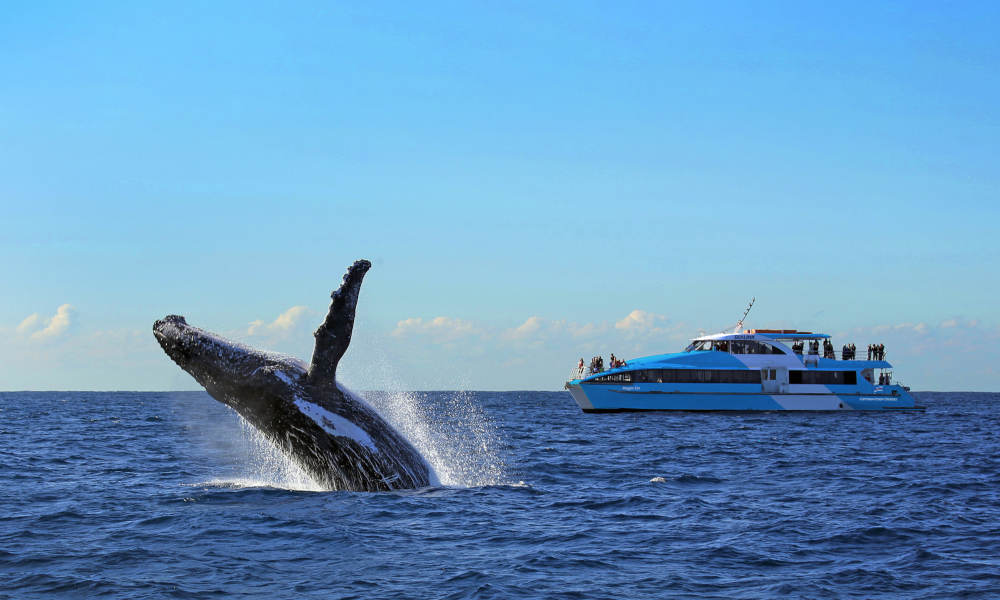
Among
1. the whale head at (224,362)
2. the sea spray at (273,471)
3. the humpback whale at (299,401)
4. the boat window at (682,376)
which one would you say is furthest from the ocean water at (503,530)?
the boat window at (682,376)

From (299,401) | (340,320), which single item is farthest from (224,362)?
(340,320)

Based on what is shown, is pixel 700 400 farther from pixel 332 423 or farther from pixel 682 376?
pixel 332 423

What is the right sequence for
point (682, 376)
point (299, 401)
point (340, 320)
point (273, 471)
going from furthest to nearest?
point (682, 376) < point (273, 471) < point (299, 401) < point (340, 320)

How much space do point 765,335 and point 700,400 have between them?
5.80m

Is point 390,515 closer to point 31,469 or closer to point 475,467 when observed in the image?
point 475,467

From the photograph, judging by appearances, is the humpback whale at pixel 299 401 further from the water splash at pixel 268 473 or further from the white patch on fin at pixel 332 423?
the water splash at pixel 268 473

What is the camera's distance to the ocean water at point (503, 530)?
8242 mm

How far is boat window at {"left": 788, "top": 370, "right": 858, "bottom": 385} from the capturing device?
5162cm

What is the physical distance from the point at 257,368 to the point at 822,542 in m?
7.10

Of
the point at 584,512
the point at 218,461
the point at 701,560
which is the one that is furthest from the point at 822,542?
the point at 218,461

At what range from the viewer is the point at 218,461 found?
20047 millimetres

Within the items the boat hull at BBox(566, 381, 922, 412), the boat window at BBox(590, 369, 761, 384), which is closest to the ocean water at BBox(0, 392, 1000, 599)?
the boat hull at BBox(566, 381, 922, 412)

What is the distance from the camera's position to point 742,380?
50406 millimetres

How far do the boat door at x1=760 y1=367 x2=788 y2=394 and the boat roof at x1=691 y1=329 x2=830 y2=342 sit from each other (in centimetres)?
191
